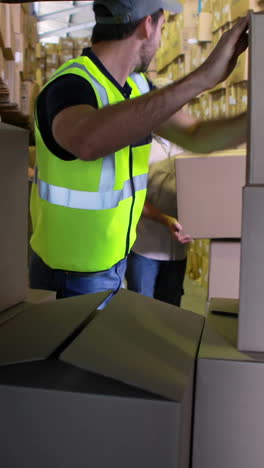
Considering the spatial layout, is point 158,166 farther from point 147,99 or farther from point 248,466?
point 248,466

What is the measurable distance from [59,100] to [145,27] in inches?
18.1

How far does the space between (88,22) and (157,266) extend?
9.27 m

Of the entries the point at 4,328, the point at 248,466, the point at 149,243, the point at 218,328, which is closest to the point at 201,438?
the point at 248,466

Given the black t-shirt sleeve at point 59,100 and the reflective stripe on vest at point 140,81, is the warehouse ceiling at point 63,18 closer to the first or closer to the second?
the reflective stripe on vest at point 140,81

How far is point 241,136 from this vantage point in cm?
158

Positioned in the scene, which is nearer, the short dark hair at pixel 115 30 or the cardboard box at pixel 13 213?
the cardboard box at pixel 13 213

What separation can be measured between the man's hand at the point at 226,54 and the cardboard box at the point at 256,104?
0.15 meters

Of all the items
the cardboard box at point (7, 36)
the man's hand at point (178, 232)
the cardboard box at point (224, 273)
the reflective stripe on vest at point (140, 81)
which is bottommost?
the cardboard box at point (224, 273)

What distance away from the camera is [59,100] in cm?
124

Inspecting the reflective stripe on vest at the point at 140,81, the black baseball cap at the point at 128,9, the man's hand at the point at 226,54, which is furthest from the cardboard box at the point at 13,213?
the reflective stripe on vest at the point at 140,81

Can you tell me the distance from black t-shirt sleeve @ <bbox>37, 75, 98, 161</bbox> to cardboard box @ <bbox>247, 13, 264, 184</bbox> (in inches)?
21.8

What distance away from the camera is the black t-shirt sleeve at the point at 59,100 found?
124 centimetres

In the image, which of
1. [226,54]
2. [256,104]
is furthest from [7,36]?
[256,104]

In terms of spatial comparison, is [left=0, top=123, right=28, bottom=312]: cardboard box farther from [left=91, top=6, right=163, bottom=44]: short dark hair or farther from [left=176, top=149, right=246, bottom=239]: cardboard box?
[left=176, top=149, right=246, bottom=239]: cardboard box
